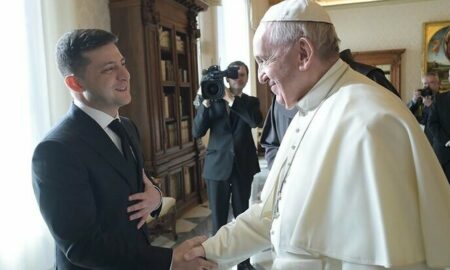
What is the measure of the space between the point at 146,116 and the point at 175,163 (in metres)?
0.71

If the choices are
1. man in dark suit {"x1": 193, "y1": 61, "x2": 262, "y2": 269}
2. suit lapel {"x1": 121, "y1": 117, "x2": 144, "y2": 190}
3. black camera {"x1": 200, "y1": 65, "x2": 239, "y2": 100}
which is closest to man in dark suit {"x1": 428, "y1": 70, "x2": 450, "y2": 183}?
man in dark suit {"x1": 193, "y1": 61, "x2": 262, "y2": 269}

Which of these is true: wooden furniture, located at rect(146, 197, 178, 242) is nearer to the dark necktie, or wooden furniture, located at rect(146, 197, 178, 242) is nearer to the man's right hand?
the man's right hand

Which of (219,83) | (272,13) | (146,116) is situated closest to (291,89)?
(272,13)

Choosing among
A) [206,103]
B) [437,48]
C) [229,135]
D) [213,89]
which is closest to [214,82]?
[213,89]

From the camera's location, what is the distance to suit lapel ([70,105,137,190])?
1240mm

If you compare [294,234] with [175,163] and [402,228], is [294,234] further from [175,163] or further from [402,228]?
[175,163]

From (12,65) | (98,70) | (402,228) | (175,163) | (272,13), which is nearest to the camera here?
(402,228)

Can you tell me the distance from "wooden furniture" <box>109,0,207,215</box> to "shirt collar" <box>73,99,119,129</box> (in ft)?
7.09

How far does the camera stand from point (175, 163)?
4.02 meters

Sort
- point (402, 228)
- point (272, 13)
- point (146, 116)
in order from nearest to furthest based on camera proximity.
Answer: point (402, 228)
point (272, 13)
point (146, 116)

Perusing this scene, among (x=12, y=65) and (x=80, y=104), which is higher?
(x=12, y=65)

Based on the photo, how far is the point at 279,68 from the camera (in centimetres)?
110

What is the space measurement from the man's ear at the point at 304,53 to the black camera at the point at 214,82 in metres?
1.63

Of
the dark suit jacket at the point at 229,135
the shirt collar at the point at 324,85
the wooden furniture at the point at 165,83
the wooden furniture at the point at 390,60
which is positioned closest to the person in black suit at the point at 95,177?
the shirt collar at the point at 324,85
